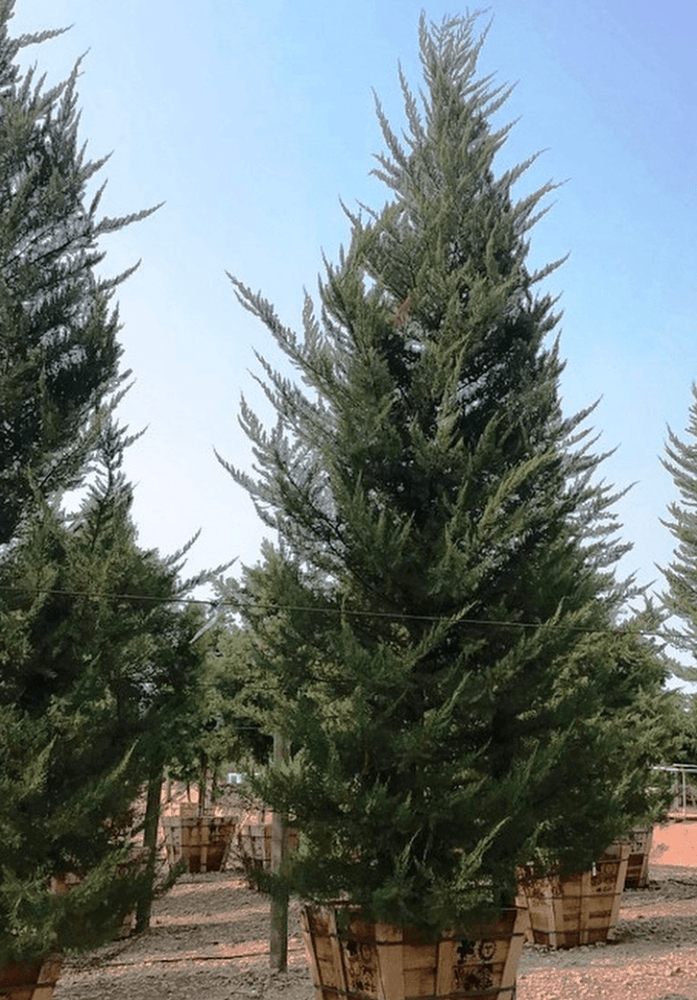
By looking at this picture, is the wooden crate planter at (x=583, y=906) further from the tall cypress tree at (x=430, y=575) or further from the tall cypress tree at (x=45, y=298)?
the tall cypress tree at (x=45, y=298)

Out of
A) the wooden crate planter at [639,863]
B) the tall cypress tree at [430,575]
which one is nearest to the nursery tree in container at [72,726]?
the tall cypress tree at [430,575]

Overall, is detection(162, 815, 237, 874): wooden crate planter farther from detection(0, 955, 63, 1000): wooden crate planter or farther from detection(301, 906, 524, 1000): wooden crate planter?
detection(0, 955, 63, 1000): wooden crate planter

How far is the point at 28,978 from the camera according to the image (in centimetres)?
603

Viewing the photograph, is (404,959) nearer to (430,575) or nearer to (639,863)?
(430,575)

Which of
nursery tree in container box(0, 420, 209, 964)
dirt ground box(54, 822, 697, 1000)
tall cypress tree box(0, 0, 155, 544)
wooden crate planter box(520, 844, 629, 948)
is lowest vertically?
dirt ground box(54, 822, 697, 1000)

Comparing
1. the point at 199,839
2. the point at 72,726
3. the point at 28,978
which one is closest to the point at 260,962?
the point at 28,978

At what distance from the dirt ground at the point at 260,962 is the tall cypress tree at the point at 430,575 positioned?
2.02 meters

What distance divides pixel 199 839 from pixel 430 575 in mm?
14312

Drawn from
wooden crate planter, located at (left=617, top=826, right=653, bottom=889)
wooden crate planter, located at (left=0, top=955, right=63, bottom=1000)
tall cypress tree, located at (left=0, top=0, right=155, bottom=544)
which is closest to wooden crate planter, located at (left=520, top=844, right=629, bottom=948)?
wooden crate planter, located at (left=617, top=826, right=653, bottom=889)

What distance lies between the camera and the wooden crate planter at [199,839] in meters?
19.2

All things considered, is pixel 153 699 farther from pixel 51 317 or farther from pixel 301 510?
pixel 51 317

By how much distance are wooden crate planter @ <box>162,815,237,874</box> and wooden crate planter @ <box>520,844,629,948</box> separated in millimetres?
9783

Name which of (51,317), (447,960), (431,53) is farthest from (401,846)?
(431,53)

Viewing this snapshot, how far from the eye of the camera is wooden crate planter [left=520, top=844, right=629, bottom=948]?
35.5 feet
